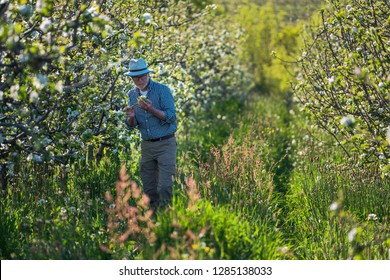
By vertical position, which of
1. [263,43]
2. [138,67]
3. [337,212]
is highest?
[138,67]

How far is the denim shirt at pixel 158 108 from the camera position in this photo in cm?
785

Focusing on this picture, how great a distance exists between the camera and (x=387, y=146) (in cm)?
625

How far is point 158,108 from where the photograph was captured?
7.92 metres

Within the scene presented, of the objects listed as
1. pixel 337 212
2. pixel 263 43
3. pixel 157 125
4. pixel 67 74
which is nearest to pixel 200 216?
pixel 337 212

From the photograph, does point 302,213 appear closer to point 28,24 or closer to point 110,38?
point 110,38

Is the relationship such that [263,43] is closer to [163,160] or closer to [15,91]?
[163,160]

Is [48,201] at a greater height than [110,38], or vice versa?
[110,38]

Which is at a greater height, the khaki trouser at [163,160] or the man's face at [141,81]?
the man's face at [141,81]

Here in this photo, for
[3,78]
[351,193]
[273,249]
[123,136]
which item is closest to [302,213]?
[351,193]

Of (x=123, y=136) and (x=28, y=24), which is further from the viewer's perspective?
(x=123, y=136)

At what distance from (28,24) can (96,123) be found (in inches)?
86.9

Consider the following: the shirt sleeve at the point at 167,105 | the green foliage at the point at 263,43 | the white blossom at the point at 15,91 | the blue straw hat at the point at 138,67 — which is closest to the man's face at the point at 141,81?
the blue straw hat at the point at 138,67

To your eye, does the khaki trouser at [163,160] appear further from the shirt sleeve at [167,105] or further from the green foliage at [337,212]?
the green foliage at [337,212]

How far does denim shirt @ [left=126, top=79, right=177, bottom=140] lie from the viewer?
7.85 metres
